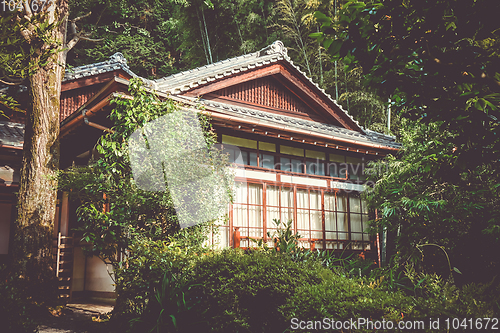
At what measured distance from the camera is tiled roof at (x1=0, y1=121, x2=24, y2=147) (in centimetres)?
876

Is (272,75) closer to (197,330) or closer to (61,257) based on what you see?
(61,257)

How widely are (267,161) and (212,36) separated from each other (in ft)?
37.7

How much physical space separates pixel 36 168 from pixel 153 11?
16.4 m

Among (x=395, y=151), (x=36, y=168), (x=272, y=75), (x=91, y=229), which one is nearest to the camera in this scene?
(x=91, y=229)

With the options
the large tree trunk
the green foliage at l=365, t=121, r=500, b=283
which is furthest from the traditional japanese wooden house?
the green foliage at l=365, t=121, r=500, b=283

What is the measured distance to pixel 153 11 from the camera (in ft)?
69.5

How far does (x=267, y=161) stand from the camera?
9133 mm

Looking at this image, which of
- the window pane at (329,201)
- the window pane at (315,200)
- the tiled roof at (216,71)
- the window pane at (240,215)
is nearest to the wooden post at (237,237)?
the window pane at (240,215)

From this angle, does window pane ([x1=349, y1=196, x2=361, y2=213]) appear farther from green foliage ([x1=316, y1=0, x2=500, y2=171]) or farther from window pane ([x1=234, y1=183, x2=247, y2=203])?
green foliage ([x1=316, y1=0, x2=500, y2=171])

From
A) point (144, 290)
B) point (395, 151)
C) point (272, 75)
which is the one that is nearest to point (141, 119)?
point (144, 290)

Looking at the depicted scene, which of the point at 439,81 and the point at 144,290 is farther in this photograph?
the point at 144,290

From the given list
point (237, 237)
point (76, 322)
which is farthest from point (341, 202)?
point (76, 322)

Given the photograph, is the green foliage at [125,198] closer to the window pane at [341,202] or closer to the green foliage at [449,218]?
the green foliage at [449,218]

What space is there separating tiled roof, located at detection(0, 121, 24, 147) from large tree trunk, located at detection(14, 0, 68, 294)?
180 centimetres
